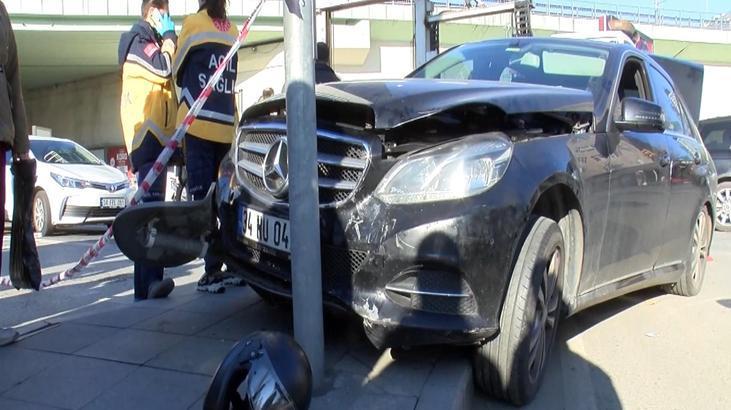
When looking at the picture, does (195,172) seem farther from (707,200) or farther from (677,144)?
(707,200)

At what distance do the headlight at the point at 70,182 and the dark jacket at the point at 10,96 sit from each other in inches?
256

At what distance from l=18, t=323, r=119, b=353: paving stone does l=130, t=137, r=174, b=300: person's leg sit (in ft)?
2.06

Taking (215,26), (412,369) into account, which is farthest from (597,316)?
(215,26)

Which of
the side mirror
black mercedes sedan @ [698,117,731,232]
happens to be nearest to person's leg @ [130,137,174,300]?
the side mirror

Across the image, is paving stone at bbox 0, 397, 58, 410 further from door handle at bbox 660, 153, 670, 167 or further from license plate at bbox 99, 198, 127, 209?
license plate at bbox 99, 198, 127, 209

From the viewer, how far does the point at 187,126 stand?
3641 millimetres

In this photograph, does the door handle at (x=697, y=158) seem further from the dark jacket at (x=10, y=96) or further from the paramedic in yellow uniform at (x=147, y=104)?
the dark jacket at (x=10, y=96)

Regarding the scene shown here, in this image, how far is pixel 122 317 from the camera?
135 inches

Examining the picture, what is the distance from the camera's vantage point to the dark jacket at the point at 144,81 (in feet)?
12.8

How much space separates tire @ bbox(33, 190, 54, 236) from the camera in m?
9.20

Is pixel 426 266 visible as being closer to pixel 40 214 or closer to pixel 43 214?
pixel 43 214

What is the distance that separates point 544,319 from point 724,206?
356 inches

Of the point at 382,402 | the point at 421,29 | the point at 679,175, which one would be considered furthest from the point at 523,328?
the point at 421,29

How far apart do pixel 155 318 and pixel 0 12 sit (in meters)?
1.74
